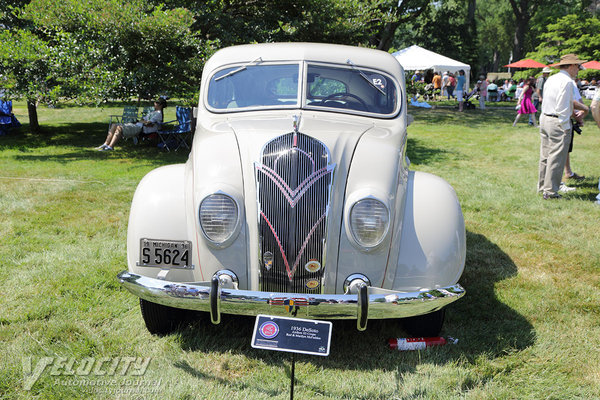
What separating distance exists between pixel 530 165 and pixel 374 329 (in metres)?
7.53

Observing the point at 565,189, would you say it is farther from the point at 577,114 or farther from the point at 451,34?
the point at 451,34

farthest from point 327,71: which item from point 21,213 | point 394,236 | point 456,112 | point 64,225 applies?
point 456,112

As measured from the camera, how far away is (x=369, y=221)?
114 inches

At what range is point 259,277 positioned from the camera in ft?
9.67

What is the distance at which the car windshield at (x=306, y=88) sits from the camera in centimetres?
397

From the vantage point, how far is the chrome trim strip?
2.63 metres

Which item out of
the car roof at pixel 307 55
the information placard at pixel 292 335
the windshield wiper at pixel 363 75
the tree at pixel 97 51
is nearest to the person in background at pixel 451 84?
the tree at pixel 97 51

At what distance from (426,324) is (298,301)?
1.15 m

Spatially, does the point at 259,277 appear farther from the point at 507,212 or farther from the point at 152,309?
the point at 507,212

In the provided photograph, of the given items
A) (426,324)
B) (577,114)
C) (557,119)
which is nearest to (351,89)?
(426,324)

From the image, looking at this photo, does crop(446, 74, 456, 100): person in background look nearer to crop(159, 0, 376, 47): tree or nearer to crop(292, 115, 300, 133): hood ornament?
crop(159, 0, 376, 47): tree

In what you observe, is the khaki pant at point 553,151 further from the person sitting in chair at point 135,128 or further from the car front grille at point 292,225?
the person sitting in chair at point 135,128

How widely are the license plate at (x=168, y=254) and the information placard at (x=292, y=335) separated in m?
0.71

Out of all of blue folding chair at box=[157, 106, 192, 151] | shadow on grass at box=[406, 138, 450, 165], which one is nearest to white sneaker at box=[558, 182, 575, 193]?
shadow on grass at box=[406, 138, 450, 165]
